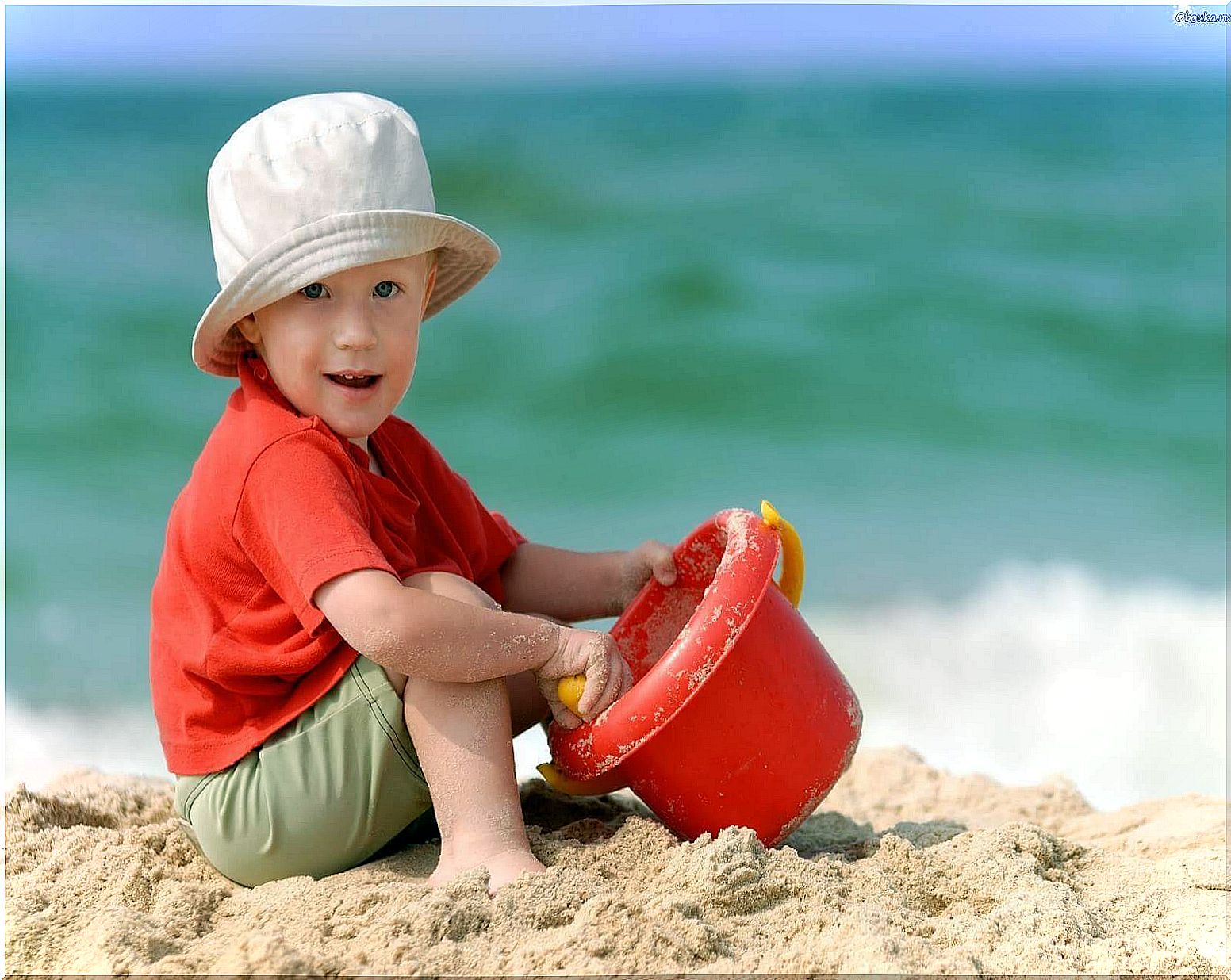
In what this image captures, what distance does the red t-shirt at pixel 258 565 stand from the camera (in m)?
1.78

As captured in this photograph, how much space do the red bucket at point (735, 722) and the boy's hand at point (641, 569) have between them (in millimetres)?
293

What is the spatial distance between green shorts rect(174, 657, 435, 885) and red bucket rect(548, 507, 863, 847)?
247mm

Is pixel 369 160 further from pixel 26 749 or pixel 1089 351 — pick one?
pixel 1089 351

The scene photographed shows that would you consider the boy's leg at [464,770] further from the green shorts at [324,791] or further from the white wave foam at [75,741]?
the white wave foam at [75,741]

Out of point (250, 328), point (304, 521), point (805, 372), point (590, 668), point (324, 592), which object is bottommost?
point (590, 668)

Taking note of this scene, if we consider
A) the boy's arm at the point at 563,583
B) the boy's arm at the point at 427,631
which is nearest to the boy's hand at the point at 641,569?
the boy's arm at the point at 563,583

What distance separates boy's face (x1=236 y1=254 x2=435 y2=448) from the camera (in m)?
1.89

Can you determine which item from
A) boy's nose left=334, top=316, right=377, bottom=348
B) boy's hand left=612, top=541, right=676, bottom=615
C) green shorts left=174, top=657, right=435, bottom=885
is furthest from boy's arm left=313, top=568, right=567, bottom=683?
boy's hand left=612, top=541, right=676, bottom=615

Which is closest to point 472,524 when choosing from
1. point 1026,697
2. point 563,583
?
point 563,583

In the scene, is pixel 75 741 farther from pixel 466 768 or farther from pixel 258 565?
pixel 466 768

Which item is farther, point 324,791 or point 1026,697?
point 1026,697

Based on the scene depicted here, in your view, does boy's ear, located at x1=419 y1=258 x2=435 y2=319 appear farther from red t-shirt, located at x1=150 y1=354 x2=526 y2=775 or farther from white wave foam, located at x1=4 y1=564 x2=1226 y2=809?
white wave foam, located at x1=4 y1=564 x2=1226 y2=809

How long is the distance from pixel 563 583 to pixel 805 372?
4.49 meters

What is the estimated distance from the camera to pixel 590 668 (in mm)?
1829
